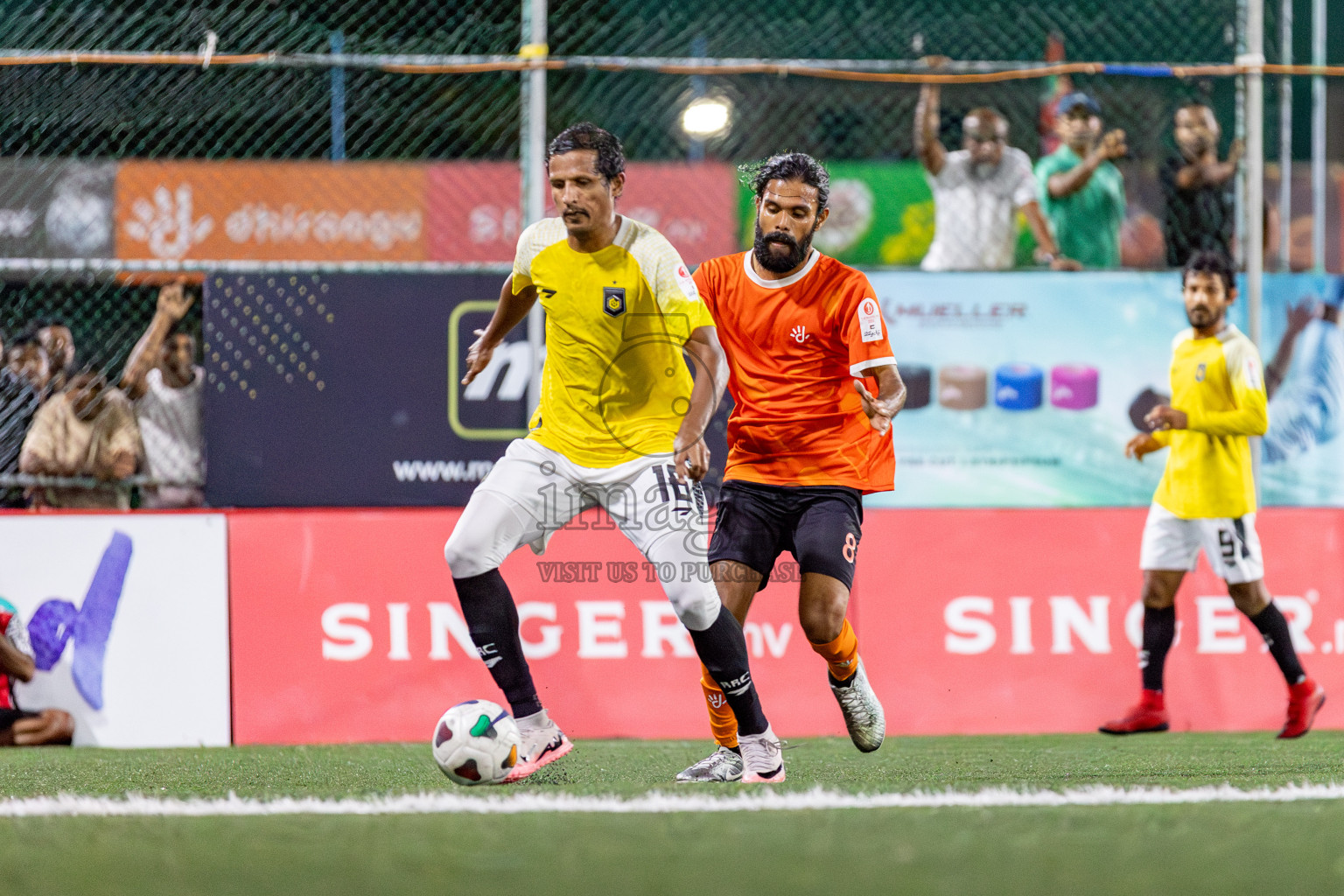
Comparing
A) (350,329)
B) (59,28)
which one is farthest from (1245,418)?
(59,28)

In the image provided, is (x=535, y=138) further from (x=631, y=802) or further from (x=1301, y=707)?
(x=1301, y=707)

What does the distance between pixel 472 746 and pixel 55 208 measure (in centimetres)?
464

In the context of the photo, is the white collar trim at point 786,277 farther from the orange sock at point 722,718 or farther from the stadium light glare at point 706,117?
the stadium light glare at point 706,117

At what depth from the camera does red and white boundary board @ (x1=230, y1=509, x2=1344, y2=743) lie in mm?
6133

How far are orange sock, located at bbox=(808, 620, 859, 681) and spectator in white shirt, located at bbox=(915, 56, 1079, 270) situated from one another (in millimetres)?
2931

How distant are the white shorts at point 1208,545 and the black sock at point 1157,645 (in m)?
0.21

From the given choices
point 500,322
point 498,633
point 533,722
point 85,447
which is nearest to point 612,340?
point 500,322

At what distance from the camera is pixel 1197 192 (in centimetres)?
708

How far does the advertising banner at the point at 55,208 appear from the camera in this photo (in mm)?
6926

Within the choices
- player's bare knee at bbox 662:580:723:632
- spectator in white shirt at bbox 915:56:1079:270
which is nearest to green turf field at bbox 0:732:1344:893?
player's bare knee at bbox 662:580:723:632

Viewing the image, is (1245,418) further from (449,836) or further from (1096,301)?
(449,836)

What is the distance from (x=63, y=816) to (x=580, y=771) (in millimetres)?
1635

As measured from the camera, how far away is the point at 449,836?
3193 mm

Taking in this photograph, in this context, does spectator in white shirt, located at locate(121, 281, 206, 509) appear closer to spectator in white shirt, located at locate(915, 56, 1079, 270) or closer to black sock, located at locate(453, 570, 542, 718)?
black sock, located at locate(453, 570, 542, 718)
